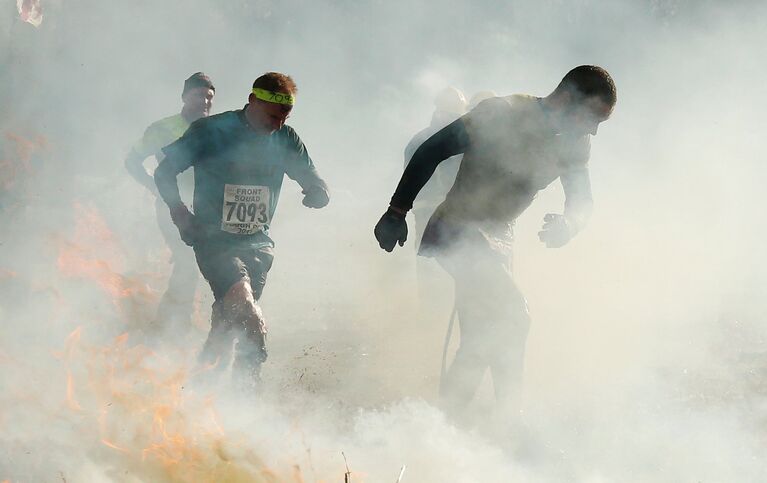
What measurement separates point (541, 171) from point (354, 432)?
156cm

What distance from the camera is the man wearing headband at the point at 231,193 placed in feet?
13.9

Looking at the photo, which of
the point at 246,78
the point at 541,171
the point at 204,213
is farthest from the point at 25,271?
the point at 246,78

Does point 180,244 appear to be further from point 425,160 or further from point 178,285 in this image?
point 425,160

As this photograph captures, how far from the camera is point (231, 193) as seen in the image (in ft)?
14.2

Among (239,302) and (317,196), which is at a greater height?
(317,196)

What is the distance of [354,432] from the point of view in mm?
3893

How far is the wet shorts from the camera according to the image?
168 inches

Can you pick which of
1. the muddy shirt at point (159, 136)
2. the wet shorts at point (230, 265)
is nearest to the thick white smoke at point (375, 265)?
the wet shorts at point (230, 265)

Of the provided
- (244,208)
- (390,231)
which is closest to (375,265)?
(244,208)

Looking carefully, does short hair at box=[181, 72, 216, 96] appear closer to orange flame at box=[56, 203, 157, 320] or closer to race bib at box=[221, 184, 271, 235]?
orange flame at box=[56, 203, 157, 320]

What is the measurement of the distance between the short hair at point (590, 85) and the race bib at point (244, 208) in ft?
5.43

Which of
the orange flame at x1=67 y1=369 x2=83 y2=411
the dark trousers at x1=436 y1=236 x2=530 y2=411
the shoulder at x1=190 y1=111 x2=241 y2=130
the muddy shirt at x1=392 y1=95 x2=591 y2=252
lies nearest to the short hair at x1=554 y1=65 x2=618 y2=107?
the muddy shirt at x1=392 y1=95 x2=591 y2=252

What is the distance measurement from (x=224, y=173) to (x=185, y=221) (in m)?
0.32

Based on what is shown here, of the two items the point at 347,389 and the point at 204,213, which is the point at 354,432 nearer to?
the point at 347,389
